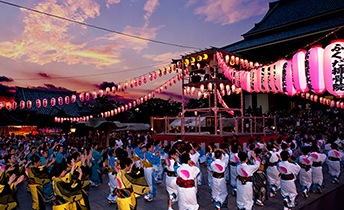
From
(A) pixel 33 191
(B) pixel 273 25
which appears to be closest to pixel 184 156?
(A) pixel 33 191

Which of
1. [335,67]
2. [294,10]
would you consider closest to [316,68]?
[335,67]

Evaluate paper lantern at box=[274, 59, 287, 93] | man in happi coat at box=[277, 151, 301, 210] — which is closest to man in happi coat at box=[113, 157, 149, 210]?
man in happi coat at box=[277, 151, 301, 210]

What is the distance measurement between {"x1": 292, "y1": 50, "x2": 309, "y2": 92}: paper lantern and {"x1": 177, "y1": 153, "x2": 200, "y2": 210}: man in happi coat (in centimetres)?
416

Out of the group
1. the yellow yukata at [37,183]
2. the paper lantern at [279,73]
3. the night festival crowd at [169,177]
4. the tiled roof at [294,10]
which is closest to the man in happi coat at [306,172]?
the night festival crowd at [169,177]

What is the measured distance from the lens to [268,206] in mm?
6645

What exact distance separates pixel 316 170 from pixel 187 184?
518 centimetres

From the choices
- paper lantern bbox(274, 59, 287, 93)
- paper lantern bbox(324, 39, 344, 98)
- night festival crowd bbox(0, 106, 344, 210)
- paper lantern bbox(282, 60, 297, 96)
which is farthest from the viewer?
paper lantern bbox(274, 59, 287, 93)

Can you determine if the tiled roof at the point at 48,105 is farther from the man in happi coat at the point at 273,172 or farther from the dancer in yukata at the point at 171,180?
the man in happi coat at the point at 273,172

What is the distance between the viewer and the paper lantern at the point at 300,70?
682 cm

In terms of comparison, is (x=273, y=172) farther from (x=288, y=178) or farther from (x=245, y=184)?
(x=245, y=184)

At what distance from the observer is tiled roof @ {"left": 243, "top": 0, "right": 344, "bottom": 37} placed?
1991 cm

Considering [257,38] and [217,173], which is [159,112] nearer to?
[257,38]

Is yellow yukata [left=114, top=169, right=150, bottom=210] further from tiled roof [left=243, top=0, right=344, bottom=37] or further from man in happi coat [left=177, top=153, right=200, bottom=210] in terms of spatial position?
tiled roof [left=243, top=0, right=344, bottom=37]

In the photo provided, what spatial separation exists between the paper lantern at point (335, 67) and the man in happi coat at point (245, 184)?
2.69 metres
